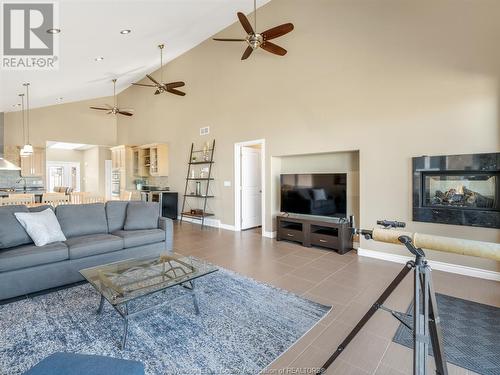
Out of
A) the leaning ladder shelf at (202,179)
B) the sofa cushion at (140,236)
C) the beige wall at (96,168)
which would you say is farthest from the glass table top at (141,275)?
the beige wall at (96,168)

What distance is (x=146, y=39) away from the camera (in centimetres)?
557

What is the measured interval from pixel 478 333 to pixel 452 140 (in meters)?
2.30

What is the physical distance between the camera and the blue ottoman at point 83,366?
43.4 inches

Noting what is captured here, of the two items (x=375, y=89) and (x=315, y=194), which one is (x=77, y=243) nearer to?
(x=315, y=194)

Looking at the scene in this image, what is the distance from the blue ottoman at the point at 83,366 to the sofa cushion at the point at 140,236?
2326 mm

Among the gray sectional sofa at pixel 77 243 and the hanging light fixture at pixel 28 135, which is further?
the hanging light fixture at pixel 28 135

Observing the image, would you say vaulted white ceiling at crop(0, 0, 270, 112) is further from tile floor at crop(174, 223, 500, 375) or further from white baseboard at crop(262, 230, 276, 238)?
white baseboard at crop(262, 230, 276, 238)

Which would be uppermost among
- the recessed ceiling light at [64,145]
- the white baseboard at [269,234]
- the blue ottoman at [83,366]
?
the recessed ceiling light at [64,145]

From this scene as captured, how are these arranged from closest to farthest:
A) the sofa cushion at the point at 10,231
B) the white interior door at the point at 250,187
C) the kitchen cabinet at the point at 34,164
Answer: the sofa cushion at the point at 10,231, the white interior door at the point at 250,187, the kitchen cabinet at the point at 34,164

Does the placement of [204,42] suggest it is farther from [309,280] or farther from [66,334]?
[66,334]

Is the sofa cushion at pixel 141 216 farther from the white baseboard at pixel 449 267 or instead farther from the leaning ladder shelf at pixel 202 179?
the white baseboard at pixel 449 267

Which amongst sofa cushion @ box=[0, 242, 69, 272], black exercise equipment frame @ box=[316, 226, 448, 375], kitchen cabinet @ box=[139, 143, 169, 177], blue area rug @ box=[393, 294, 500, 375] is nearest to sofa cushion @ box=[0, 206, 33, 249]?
sofa cushion @ box=[0, 242, 69, 272]

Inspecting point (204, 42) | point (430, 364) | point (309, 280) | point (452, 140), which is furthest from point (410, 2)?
point (204, 42)

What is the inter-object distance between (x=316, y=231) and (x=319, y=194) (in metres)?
0.67
